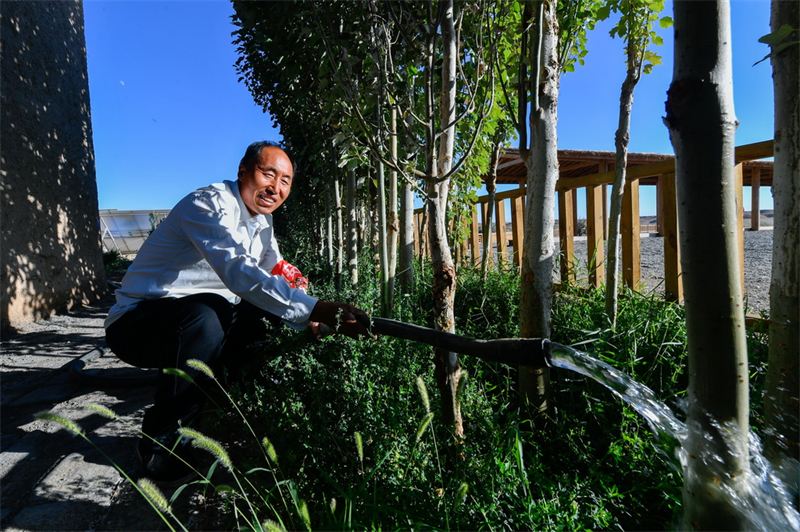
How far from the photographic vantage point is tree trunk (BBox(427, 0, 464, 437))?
2025 mm

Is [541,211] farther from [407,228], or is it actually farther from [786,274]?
[407,228]

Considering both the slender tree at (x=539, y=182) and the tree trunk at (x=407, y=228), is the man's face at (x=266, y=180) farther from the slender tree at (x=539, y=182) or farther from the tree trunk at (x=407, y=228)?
the slender tree at (x=539, y=182)

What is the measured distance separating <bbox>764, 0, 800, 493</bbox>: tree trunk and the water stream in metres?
0.20

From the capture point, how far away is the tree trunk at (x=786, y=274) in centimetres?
174

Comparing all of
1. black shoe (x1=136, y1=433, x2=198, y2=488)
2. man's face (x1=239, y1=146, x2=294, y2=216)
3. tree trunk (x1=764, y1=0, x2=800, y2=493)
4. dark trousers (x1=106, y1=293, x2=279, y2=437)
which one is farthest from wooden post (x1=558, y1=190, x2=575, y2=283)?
black shoe (x1=136, y1=433, x2=198, y2=488)

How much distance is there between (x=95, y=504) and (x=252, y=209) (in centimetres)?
173

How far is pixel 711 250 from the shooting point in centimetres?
119

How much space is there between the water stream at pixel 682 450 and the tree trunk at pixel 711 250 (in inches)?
2.4

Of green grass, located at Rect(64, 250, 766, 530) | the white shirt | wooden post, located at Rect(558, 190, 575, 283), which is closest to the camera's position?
green grass, located at Rect(64, 250, 766, 530)

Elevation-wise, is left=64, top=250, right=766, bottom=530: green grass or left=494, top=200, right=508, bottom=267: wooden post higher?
left=494, top=200, right=508, bottom=267: wooden post

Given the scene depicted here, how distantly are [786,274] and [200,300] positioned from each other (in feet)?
9.27

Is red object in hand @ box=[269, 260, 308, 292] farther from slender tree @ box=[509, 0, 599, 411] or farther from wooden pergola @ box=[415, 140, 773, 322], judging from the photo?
wooden pergola @ box=[415, 140, 773, 322]

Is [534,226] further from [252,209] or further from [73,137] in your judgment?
[73,137]

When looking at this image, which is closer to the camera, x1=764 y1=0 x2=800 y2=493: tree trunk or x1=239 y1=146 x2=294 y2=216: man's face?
x1=764 y1=0 x2=800 y2=493: tree trunk
